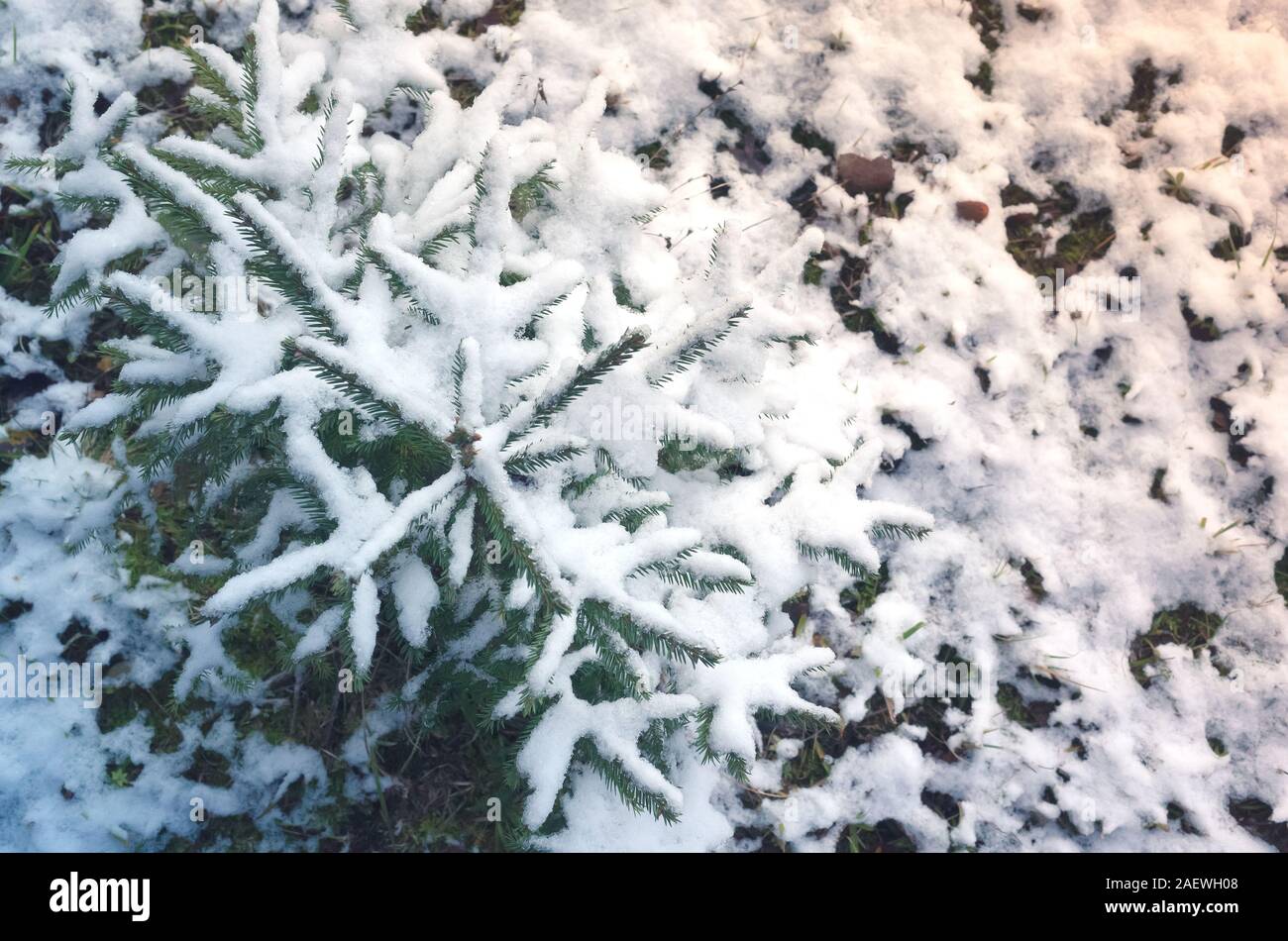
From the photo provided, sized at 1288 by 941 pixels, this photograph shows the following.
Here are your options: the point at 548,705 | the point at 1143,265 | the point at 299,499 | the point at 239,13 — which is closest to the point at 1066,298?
the point at 1143,265

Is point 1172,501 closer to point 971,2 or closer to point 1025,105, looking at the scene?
point 1025,105
